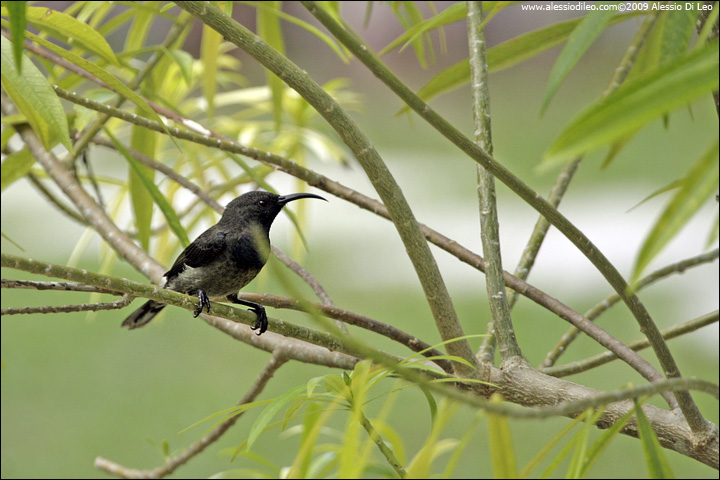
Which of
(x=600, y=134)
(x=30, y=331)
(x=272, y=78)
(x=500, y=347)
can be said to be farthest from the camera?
(x=30, y=331)

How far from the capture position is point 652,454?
24.1 inches

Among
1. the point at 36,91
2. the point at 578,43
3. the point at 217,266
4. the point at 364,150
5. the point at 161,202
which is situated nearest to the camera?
the point at 578,43

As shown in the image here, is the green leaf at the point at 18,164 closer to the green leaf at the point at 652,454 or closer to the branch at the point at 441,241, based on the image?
the branch at the point at 441,241

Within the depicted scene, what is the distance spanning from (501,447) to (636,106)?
0.27m

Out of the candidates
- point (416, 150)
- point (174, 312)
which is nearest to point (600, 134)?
point (174, 312)

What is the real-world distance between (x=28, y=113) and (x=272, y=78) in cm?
97

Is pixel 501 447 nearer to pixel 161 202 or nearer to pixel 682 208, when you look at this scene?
pixel 682 208

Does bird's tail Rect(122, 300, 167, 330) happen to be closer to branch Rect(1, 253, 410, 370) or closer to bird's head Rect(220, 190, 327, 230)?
bird's head Rect(220, 190, 327, 230)

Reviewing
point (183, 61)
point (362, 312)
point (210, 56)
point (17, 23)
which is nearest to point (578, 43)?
point (17, 23)

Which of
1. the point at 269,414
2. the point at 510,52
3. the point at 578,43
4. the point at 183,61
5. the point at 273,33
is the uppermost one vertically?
the point at 273,33

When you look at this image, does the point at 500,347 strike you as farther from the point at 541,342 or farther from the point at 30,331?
the point at 30,331

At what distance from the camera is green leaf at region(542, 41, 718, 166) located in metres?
0.43

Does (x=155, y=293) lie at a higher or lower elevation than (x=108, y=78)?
lower

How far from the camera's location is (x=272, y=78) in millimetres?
2055
